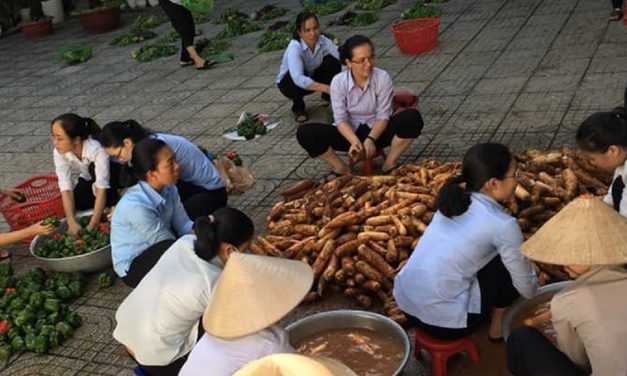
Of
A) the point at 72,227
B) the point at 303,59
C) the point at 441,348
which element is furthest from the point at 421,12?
the point at 441,348

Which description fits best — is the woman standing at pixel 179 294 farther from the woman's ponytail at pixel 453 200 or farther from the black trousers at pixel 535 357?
the black trousers at pixel 535 357

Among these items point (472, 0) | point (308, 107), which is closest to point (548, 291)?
point (308, 107)

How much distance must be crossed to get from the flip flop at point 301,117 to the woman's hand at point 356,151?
71.1 inches

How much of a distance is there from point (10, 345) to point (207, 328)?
2.16m

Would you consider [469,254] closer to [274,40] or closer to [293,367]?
[293,367]

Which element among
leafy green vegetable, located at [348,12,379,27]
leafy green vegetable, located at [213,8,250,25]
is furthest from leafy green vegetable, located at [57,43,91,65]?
leafy green vegetable, located at [348,12,379,27]

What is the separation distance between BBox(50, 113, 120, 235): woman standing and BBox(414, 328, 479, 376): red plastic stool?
9.17 ft

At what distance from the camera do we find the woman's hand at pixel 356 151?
17.1ft

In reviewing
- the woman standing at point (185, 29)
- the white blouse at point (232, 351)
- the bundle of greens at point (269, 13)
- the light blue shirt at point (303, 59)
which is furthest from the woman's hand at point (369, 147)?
the bundle of greens at point (269, 13)

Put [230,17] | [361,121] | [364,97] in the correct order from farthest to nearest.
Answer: [230,17], [361,121], [364,97]

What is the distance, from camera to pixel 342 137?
5.45 metres

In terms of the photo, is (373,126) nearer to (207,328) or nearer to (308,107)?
(308,107)

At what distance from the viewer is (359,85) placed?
5.33 metres

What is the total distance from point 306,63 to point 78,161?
2.53 m
